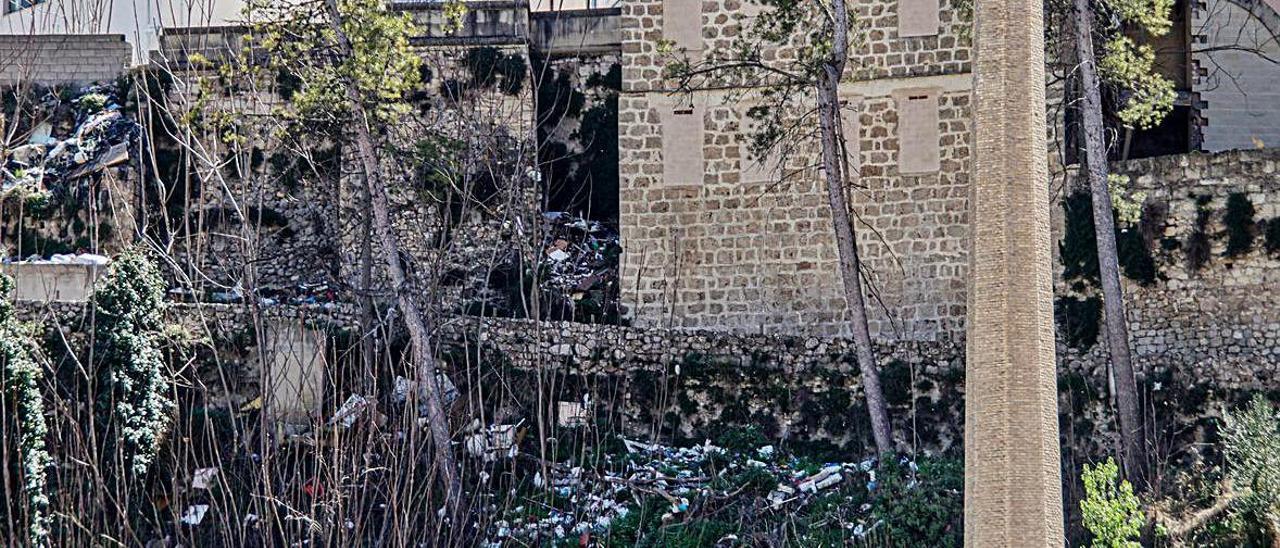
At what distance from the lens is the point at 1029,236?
865 centimetres

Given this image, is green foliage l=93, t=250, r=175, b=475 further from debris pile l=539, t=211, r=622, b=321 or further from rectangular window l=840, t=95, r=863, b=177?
rectangular window l=840, t=95, r=863, b=177

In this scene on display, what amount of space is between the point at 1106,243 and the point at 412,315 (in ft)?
22.9

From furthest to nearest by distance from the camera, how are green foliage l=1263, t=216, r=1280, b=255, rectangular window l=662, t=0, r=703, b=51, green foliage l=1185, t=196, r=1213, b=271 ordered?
rectangular window l=662, t=0, r=703, b=51, green foliage l=1185, t=196, r=1213, b=271, green foliage l=1263, t=216, r=1280, b=255

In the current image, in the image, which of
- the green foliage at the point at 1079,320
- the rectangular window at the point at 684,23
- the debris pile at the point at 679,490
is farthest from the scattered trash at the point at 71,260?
the green foliage at the point at 1079,320

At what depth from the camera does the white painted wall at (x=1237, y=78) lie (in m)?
21.6

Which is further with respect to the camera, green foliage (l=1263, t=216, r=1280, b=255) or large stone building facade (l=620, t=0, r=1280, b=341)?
large stone building facade (l=620, t=0, r=1280, b=341)

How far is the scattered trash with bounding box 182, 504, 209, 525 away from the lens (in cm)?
1639

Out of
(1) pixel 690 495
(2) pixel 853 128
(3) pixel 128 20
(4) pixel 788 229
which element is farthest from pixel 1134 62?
(3) pixel 128 20

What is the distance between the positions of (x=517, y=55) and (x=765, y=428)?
23.2 feet

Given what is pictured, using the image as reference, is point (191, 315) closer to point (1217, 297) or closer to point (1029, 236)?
point (1217, 297)

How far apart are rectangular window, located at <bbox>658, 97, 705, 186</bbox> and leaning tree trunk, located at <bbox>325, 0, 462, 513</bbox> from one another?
12.5 feet

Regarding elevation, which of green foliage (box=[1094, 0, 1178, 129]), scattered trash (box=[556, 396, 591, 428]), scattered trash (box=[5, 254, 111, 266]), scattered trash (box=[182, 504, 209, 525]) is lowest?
scattered trash (box=[182, 504, 209, 525])

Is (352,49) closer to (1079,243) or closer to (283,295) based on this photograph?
(283,295)

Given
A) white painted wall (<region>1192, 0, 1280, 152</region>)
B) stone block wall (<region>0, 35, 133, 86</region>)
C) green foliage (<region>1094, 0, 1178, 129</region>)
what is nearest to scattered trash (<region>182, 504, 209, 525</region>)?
green foliage (<region>1094, 0, 1178, 129</region>)
